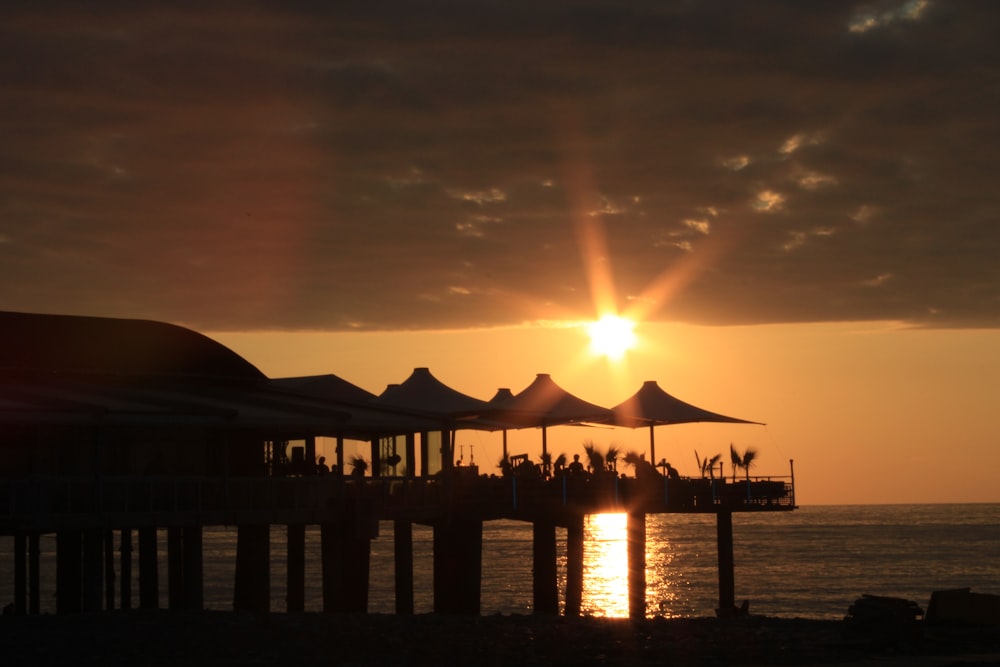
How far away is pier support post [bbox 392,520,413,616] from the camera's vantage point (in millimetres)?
43844

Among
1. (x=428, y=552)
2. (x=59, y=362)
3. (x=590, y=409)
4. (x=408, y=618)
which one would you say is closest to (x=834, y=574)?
(x=428, y=552)

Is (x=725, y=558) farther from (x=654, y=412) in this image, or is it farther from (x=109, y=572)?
(x=109, y=572)

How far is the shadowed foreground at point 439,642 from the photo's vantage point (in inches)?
942

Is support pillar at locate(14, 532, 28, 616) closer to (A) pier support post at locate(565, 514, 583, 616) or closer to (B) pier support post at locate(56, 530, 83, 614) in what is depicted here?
(B) pier support post at locate(56, 530, 83, 614)

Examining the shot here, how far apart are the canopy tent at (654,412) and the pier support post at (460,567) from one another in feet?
22.2

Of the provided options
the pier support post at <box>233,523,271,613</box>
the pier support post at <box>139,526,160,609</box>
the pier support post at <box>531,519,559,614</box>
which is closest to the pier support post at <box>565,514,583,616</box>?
the pier support post at <box>531,519,559,614</box>

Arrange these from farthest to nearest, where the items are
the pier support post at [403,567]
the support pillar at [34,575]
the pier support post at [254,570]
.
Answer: the pier support post at [403,567] < the support pillar at [34,575] < the pier support post at [254,570]

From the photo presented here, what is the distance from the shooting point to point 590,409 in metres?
43.9

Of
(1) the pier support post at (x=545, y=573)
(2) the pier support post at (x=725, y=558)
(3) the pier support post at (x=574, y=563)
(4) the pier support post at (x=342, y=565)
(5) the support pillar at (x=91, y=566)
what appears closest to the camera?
(5) the support pillar at (x=91, y=566)

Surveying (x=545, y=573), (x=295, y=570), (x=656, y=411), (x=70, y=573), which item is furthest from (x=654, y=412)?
(x=70, y=573)

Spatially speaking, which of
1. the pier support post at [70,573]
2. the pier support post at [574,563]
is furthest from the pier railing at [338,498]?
the pier support post at [70,573]

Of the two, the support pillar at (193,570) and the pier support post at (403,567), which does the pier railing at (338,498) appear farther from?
the pier support post at (403,567)

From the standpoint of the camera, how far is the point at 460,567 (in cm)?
3903

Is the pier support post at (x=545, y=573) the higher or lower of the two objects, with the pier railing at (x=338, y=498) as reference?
lower
